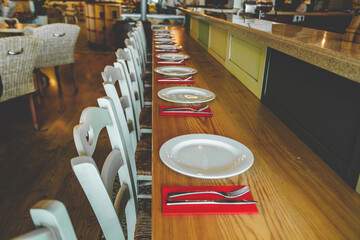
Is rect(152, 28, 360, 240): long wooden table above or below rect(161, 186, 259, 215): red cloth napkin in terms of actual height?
below

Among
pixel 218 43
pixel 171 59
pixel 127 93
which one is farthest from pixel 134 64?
pixel 218 43

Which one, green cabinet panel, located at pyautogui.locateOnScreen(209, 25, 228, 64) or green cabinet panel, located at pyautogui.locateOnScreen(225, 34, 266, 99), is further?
green cabinet panel, located at pyautogui.locateOnScreen(209, 25, 228, 64)

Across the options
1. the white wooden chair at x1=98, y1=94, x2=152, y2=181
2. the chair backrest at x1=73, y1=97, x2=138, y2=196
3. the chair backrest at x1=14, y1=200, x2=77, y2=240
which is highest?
the chair backrest at x1=14, y1=200, x2=77, y2=240

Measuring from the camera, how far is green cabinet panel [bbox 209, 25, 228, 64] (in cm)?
268

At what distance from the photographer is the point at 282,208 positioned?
0.78 metres

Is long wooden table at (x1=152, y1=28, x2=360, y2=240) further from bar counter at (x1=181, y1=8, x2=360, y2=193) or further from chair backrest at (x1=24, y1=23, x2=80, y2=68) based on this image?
chair backrest at (x1=24, y1=23, x2=80, y2=68)

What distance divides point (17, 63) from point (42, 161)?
971 millimetres

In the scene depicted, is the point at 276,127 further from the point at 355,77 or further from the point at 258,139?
the point at 355,77

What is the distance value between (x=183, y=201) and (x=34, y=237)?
407 mm

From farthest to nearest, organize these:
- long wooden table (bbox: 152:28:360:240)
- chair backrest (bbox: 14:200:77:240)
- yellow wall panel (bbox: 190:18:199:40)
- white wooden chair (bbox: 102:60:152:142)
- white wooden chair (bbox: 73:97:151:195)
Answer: yellow wall panel (bbox: 190:18:199:40), white wooden chair (bbox: 102:60:152:142), white wooden chair (bbox: 73:97:151:195), long wooden table (bbox: 152:28:360:240), chair backrest (bbox: 14:200:77:240)

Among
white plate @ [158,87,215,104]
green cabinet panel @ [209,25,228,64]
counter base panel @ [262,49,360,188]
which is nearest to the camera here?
counter base panel @ [262,49,360,188]

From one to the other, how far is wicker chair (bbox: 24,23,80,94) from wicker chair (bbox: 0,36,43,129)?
0.89 m

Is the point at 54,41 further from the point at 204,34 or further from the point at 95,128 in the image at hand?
the point at 95,128

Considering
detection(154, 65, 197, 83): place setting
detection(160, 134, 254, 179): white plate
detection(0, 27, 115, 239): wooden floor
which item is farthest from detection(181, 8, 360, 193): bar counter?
detection(0, 27, 115, 239): wooden floor
